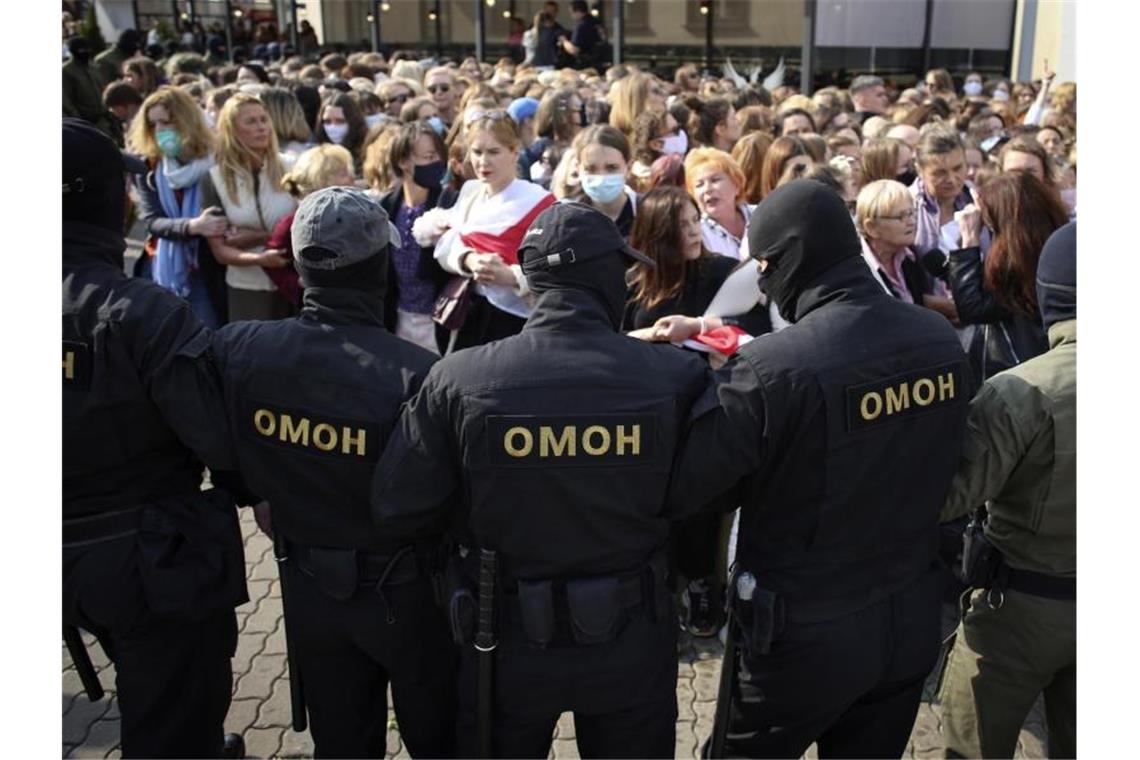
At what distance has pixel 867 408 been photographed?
2332 mm

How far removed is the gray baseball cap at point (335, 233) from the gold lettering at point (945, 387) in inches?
58.1

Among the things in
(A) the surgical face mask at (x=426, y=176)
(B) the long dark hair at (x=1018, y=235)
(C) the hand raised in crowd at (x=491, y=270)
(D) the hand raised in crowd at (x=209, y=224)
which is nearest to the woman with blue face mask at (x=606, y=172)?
(C) the hand raised in crowd at (x=491, y=270)

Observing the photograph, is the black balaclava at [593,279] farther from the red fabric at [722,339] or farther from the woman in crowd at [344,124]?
the woman in crowd at [344,124]

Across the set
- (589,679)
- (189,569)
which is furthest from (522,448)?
(189,569)

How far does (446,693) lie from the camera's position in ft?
8.91

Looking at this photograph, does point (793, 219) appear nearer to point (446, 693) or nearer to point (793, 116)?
point (446, 693)

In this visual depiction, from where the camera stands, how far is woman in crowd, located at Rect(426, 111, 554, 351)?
423 centimetres

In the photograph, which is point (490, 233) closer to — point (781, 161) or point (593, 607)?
point (781, 161)

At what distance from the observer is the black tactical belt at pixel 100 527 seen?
8.66 ft

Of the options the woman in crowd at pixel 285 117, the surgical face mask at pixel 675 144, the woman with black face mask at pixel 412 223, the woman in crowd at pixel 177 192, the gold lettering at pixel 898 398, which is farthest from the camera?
the surgical face mask at pixel 675 144

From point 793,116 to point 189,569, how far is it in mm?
5777

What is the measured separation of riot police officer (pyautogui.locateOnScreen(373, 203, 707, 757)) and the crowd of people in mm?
293

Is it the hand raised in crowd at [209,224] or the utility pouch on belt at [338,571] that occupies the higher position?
A: the hand raised in crowd at [209,224]

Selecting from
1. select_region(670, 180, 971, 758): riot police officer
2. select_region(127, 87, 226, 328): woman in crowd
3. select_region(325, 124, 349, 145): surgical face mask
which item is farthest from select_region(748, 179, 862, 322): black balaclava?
select_region(325, 124, 349, 145): surgical face mask
